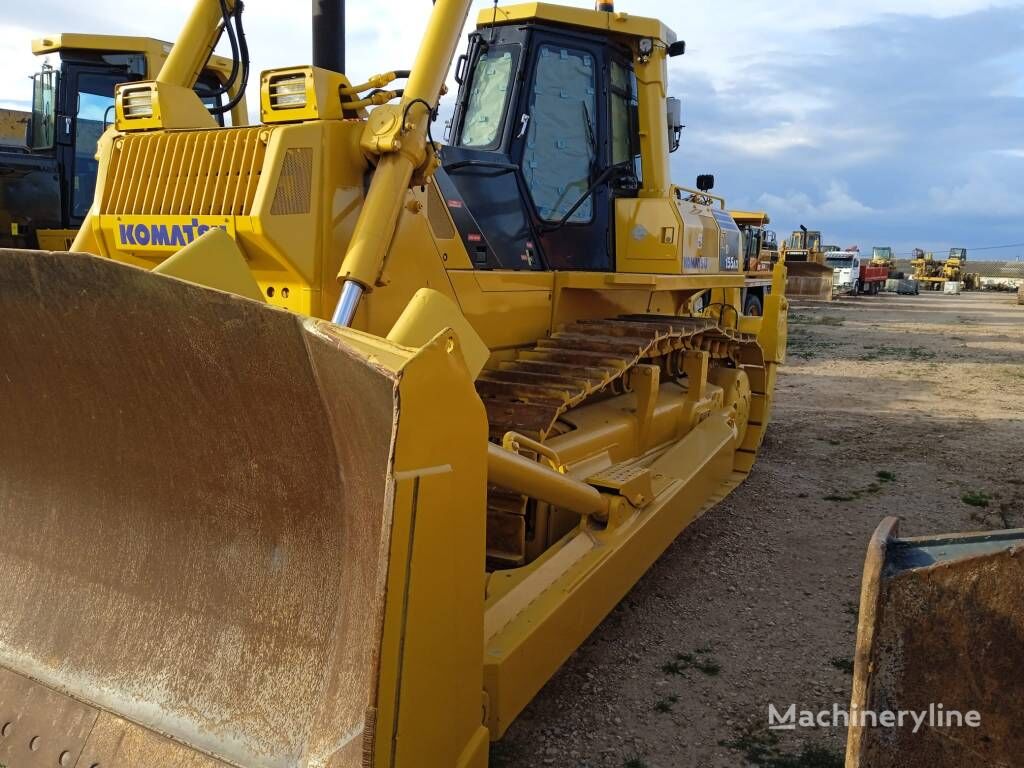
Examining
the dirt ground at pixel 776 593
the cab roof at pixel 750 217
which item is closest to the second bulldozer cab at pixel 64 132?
the dirt ground at pixel 776 593

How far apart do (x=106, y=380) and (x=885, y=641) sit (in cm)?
198

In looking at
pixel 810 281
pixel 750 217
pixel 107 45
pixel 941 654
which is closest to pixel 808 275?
pixel 810 281

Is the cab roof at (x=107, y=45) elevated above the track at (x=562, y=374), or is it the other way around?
the cab roof at (x=107, y=45)

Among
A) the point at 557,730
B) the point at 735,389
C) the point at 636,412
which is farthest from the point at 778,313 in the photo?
the point at 557,730

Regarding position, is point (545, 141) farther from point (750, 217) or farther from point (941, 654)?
point (750, 217)

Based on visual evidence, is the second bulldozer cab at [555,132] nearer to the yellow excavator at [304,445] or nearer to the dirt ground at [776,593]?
the yellow excavator at [304,445]

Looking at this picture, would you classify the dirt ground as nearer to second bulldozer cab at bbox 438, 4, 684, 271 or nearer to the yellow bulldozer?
second bulldozer cab at bbox 438, 4, 684, 271

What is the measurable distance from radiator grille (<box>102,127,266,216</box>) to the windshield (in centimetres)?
164

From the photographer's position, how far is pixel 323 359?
1.78 meters

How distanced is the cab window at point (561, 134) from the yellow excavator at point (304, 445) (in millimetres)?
60

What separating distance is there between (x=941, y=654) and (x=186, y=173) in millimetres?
2906

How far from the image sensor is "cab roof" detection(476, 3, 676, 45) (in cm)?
445

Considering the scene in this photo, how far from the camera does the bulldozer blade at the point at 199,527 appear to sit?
184 cm

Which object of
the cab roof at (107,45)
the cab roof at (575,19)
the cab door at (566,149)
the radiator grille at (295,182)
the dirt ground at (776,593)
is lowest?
the dirt ground at (776,593)
